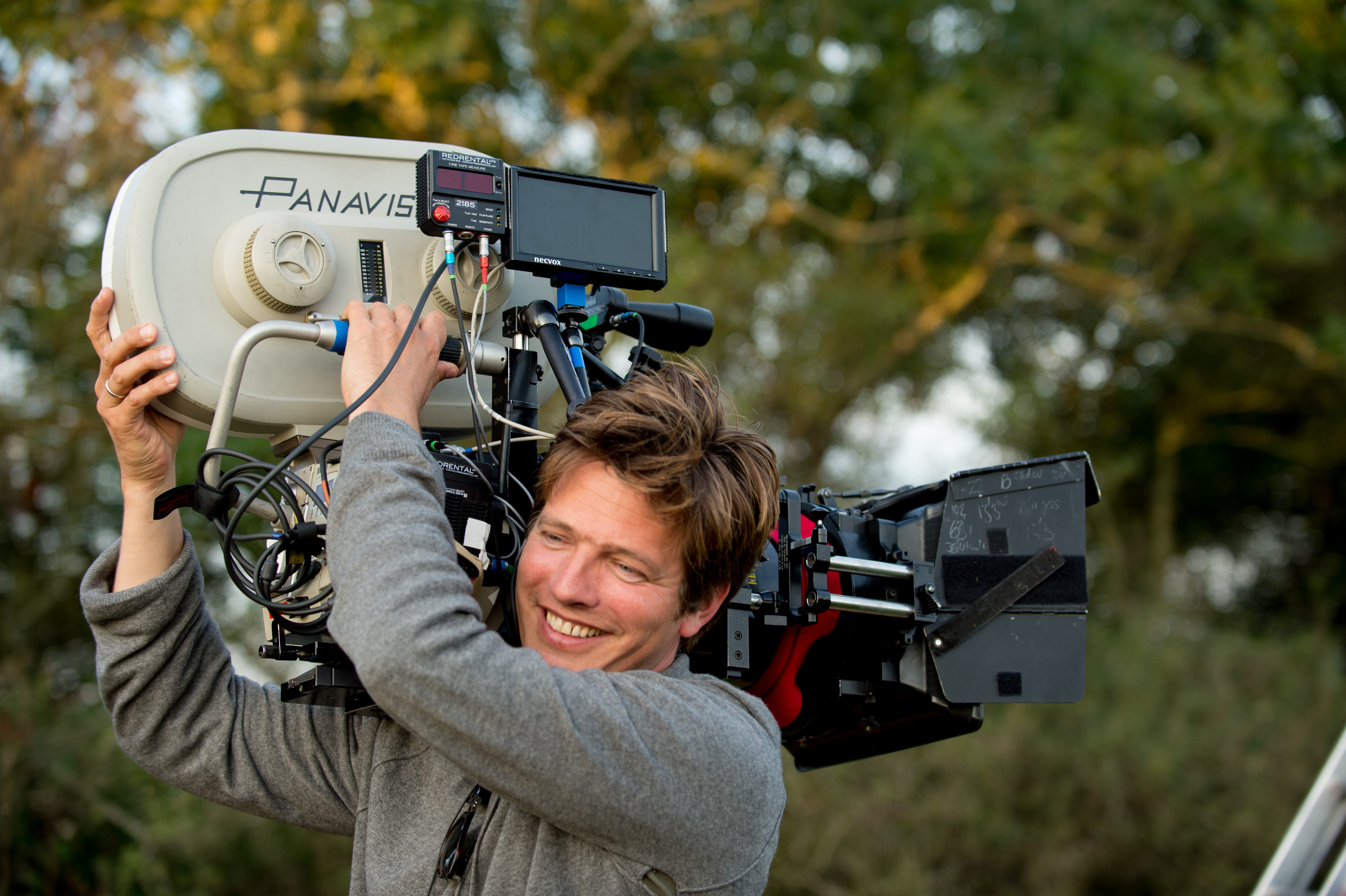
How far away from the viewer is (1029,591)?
1.84m

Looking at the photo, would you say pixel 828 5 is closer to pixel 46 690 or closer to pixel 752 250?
pixel 752 250

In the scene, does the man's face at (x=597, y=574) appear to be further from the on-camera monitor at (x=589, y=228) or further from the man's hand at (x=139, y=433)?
the man's hand at (x=139, y=433)

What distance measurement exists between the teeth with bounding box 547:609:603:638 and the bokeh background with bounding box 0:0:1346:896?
3.16 m

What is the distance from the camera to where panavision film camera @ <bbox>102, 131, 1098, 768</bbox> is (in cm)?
158

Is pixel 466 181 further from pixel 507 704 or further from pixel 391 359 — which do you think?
pixel 507 704

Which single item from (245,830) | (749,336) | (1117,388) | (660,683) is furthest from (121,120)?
(1117,388)

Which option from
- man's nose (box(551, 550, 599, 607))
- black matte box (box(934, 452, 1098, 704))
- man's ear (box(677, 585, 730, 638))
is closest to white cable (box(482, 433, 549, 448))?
man's nose (box(551, 550, 599, 607))

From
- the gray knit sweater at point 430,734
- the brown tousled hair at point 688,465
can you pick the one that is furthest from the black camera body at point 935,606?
the gray knit sweater at point 430,734

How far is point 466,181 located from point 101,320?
1.83ft


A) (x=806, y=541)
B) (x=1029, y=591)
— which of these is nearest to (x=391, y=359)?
(x=806, y=541)

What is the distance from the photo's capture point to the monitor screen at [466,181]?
1635 mm

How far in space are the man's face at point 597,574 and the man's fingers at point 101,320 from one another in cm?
68

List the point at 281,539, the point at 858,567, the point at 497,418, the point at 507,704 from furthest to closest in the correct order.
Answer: the point at 858,567 < the point at 497,418 < the point at 281,539 < the point at 507,704

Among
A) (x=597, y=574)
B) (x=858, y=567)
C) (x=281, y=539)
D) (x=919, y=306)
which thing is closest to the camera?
(x=281, y=539)
